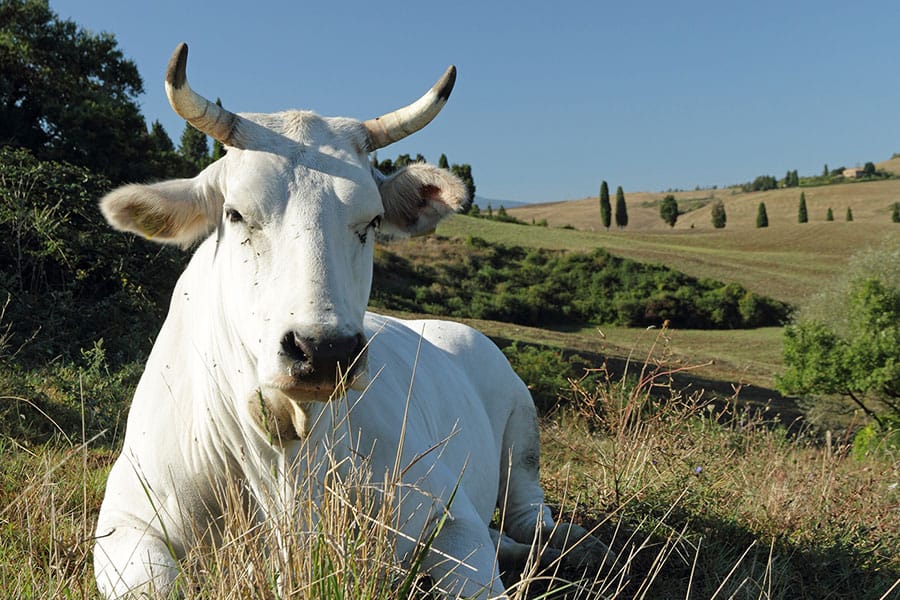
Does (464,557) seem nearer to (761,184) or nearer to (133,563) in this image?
(133,563)

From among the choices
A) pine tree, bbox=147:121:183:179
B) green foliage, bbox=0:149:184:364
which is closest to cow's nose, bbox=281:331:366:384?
green foliage, bbox=0:149:184:364

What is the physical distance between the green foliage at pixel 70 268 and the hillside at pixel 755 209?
90.9 m

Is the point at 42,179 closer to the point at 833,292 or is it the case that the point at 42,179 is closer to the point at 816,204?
the point at 833,292

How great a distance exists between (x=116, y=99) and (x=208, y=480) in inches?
616

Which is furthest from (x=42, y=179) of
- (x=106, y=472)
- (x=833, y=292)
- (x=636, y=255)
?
(x=636, y=255)

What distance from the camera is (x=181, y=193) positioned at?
3092 mm

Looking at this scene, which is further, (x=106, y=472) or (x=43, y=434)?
(x=43, y=434)

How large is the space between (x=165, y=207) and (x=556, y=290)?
4502 cm

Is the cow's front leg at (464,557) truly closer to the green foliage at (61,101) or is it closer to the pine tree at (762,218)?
the green foliage at (61,101)

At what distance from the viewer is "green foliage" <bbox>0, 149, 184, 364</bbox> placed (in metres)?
10.0

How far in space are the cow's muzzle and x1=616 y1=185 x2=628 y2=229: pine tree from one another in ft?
333

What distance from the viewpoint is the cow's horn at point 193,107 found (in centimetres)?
280

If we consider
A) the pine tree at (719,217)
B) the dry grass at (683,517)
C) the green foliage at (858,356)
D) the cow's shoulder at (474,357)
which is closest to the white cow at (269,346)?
the dry grass at (683,517)

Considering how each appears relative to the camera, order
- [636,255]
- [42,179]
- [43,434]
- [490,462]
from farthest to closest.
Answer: [636,255] → [42,179] → [43,434] → [490,462]
